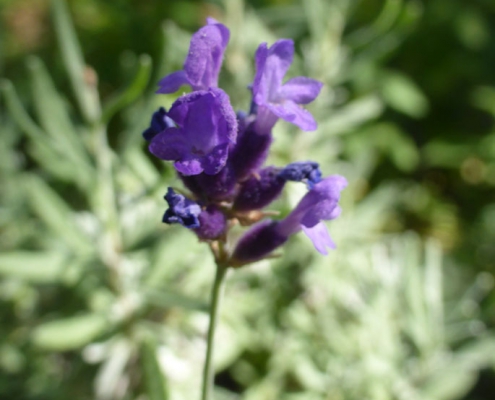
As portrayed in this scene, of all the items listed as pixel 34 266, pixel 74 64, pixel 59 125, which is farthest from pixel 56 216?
pixel 74 64

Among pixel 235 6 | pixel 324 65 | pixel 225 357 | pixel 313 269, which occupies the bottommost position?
pixel 225 357

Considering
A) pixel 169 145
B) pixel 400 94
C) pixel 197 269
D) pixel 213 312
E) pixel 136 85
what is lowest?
pixel 213 312

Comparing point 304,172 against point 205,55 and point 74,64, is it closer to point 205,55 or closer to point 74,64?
point 205,55

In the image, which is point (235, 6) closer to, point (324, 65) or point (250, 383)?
point (324, 65)

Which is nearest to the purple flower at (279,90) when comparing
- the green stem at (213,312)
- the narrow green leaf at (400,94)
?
the green stem at (213,312)

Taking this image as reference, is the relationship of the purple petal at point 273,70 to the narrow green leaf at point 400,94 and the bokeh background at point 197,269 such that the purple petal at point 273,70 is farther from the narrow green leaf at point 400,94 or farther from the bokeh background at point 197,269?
the narrow green leaf at point 400,94

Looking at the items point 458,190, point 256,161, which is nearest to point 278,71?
point 256,161
